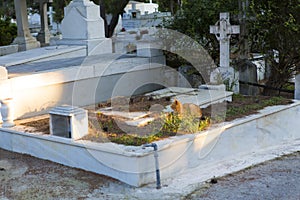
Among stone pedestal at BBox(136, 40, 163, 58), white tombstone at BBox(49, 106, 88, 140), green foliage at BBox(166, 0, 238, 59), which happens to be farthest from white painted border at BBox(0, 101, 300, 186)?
stone pedestal at BBox(136, 40, 163, 58)

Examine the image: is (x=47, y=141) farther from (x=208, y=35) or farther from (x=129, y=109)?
(x=208, y=35)

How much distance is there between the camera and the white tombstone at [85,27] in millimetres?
10992

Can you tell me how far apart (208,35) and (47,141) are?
5.12 m

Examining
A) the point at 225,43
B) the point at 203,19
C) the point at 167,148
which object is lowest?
the point at 167,148

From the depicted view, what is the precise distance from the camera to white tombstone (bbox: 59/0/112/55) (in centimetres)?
1099

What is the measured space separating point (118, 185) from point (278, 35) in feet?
18.7

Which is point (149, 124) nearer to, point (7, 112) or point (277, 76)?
point (7, 112)

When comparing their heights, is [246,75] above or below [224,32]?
below

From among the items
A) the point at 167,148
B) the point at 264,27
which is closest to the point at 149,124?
the point at 167,148

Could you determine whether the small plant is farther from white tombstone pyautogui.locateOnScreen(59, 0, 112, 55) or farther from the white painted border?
white tombstone pyautogui.locateOnScreen(59, 0, 112, 55)

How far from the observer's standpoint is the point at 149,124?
6684 mm

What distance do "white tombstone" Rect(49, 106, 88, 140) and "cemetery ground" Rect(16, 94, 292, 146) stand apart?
5.5 inches

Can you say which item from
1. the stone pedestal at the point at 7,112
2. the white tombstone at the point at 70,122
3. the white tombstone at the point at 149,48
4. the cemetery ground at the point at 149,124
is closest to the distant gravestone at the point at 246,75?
Result: the cemetery ground at the point at 149,124

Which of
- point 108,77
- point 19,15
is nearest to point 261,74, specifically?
point 108,77
